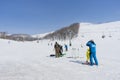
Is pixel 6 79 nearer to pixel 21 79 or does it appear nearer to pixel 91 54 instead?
pixel 21 79

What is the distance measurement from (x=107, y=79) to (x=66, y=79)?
1866 millimetres

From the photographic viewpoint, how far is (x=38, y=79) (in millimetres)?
10602

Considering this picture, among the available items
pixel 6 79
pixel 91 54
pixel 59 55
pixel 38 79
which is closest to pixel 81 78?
pixel 38 79

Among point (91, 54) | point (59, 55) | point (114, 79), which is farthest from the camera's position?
point (59, 55)

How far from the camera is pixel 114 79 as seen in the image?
10.2 metres

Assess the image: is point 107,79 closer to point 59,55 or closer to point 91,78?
point 91,78

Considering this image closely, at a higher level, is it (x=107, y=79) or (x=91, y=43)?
(x=91, y=43)

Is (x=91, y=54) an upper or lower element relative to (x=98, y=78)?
upper

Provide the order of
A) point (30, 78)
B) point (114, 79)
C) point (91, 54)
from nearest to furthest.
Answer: point (114, 79), point (30, 78), point (91, 54)

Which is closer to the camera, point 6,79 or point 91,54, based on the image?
point 6,79

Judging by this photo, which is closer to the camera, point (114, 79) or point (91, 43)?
point (114, 79)

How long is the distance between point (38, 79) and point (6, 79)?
1550mm

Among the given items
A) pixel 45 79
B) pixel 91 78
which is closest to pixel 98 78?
pixel 91 78

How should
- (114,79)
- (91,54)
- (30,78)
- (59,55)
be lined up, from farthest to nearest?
(59,55)
(91,54)
(30,78)
(114,79)
